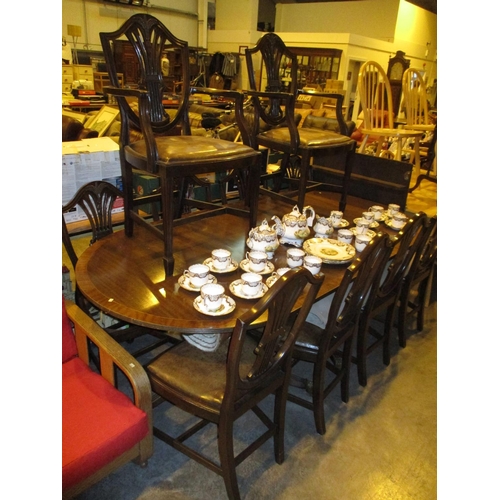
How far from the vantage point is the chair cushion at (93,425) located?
3.91ft

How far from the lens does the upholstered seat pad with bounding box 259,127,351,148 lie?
2.39m

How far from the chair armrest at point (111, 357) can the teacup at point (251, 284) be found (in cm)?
46

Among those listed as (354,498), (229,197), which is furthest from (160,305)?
(229,197)

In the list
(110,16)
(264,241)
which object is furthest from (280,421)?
(110,16)

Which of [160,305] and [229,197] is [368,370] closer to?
[160,305]

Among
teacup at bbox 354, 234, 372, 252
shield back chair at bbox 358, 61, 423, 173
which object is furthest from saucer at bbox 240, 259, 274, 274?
shield back chair at bbox 358, 61, 423, 173

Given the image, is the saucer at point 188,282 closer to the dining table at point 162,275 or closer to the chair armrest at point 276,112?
the dining table at point 162,275

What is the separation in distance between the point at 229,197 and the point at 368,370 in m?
1.50

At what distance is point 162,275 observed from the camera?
1.69 meters

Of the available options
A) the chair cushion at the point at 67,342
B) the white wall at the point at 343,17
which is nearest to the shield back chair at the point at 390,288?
the chair cushion at the point at 67,342

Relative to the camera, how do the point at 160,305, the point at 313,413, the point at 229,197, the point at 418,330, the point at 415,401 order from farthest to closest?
1. the point at 229,197
2. the point at 418,330
3. the point at 415,401
4. the point at 313,413
5. the point at 160,305

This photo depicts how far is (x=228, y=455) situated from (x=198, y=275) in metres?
0.63
